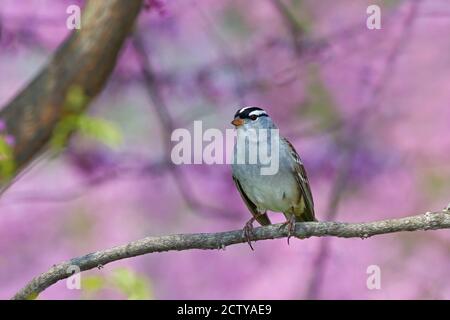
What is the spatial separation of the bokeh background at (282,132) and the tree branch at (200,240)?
2471 millimetres

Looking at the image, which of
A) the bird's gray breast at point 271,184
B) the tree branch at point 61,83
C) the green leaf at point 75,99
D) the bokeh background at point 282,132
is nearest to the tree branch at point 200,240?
the bird's gray breast at point 271,184

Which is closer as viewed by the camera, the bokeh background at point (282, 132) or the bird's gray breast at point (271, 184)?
the bird's gray breast at point (271, 184)

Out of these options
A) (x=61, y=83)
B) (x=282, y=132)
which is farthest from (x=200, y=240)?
(x=282, y=132)

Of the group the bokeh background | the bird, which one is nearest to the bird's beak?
the bird

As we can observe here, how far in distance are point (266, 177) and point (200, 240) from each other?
980 mm

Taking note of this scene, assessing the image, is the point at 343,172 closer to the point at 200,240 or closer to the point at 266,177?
the point at 266,177

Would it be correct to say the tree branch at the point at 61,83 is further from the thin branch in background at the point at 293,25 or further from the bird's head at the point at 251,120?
the thin branch in background at the point at 293,25

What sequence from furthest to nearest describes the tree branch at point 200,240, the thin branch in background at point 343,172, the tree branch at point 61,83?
the thin branch in background at point 343,172
the tree branch at point 61,83
the tree branch at point 200,240

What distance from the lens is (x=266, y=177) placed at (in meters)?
3.44


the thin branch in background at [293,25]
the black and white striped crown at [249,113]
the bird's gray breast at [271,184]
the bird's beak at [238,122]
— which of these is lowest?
the bird's gray breast at [271,184]

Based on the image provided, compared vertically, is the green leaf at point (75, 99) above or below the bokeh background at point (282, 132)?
below

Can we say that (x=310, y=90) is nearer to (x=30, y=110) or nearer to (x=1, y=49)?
(x=1, y=49)

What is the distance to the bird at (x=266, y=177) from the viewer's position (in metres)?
3.43

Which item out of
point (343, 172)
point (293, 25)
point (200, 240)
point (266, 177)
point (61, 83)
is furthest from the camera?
point (293, 25)
